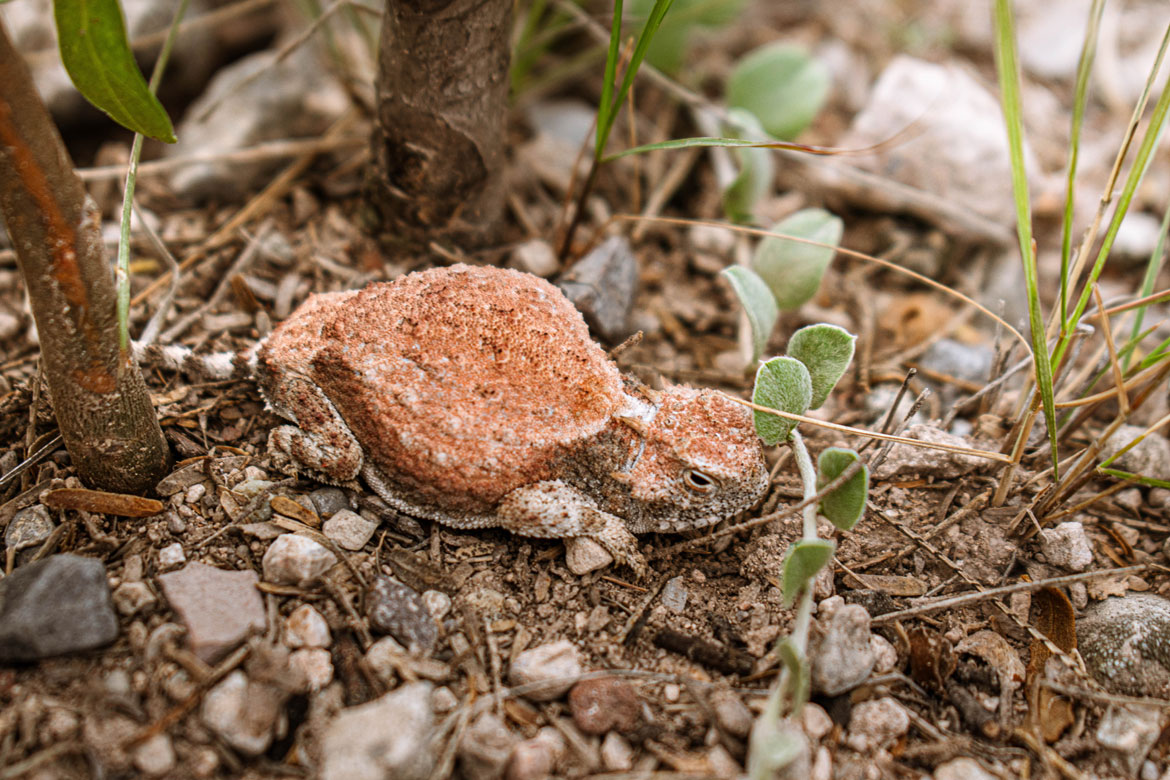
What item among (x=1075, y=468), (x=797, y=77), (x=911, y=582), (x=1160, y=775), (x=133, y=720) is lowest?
(x=1160, y=775)

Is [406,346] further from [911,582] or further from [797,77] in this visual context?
[797,77]

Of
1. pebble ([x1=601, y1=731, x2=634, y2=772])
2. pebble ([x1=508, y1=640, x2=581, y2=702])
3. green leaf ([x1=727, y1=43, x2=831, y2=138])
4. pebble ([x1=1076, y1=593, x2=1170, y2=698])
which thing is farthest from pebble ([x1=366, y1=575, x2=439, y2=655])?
green leaf ([x1=727, y1=43, x2=831, y2=138])

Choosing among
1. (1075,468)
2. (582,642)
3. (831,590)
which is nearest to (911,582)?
(831,590)

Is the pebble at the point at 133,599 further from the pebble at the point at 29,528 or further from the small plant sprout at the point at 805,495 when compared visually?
the small plant sprout at the point at 805,495

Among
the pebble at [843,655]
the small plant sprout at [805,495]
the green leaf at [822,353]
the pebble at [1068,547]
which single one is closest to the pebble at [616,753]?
the small plant sprout at [805,495]

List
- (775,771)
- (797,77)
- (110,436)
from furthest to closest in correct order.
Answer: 1. (797,77)
2. (110,436)
3. (775,771)

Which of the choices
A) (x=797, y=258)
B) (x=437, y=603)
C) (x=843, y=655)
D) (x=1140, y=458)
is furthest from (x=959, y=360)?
(x=437, y=603)

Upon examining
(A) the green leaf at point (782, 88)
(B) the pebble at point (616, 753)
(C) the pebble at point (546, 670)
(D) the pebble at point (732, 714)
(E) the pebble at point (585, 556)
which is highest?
(A) the green leaf at point (782, 88)
